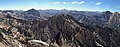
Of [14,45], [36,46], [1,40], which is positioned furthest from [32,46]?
[1,40]

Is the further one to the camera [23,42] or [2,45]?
[23,42]

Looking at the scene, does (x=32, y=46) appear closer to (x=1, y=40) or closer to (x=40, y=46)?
(x=40, y=46)

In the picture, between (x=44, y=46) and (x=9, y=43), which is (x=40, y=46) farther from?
(x=9, y=43)

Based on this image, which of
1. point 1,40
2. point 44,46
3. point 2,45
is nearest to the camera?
point 2,45

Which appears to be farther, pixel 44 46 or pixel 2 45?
pixel 44 46

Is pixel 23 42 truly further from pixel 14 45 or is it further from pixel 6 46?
pixel 6 46

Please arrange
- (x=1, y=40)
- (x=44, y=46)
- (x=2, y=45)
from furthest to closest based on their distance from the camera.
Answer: (x=44, y=46)
(x=1, y=40)
(x=2, y=45)

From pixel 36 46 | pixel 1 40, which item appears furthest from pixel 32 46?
pixel 1 40

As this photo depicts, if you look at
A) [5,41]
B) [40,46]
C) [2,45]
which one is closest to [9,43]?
[5,41]
